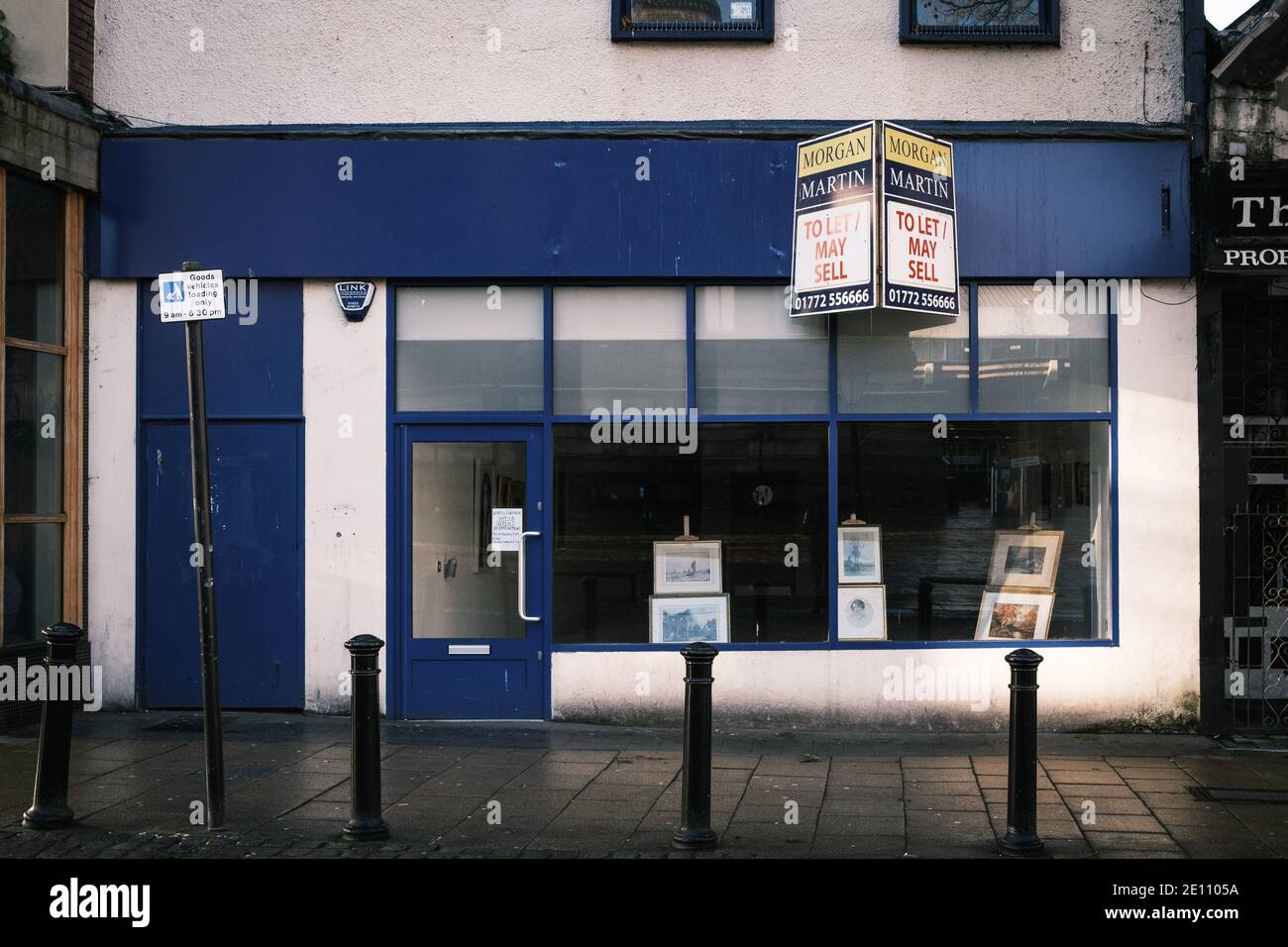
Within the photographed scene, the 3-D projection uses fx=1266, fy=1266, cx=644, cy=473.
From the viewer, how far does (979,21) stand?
33.0 feet

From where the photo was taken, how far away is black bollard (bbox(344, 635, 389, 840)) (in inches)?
264

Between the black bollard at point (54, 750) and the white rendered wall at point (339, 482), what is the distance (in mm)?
3204

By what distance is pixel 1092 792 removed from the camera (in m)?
7.86

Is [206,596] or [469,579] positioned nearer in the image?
[206,596]

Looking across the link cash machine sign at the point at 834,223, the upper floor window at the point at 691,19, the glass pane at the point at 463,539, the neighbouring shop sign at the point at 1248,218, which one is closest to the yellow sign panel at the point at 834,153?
the link cash machine sign at the point at 834,223

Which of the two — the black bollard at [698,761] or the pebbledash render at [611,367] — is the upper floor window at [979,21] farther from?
the black bollard at [698,761]

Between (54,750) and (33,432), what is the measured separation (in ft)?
12.5

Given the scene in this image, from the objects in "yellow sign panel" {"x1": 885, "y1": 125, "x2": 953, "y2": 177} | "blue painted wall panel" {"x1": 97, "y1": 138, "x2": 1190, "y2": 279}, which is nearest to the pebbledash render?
"blue painted wall panel" {"x1": 97, "y1": 138, "x2": 1190, "y2": 279}

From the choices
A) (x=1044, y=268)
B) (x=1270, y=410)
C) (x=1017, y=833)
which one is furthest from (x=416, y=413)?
(x=1270, y=410)

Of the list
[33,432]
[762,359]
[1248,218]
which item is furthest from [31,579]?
[1248,218]

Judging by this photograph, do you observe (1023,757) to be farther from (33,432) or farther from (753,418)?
(33,432)

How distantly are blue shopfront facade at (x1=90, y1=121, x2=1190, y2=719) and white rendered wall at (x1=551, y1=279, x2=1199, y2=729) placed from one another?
0.16 metres

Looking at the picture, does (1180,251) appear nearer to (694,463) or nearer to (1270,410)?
(1270,410)

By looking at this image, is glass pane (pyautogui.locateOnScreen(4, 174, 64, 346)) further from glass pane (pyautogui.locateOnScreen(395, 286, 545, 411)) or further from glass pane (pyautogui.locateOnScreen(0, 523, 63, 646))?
glass pane (pyautogui.locateOnScreen(395, 286, 545, 411))
